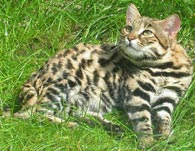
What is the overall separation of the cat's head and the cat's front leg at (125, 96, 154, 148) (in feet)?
1.19

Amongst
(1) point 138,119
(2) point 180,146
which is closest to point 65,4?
(1) point 138,119

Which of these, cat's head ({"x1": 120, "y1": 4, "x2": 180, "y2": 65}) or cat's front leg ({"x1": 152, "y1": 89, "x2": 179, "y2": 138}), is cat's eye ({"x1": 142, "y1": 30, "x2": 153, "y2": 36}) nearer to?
cat's head ({"x1": 120, "y1": 4, "x2": 180, "y2": 65})

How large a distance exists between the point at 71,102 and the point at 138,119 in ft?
2.15

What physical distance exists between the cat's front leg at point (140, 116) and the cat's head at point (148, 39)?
1.19ft

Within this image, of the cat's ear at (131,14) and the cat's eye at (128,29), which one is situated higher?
the cat's ear at (131,14)

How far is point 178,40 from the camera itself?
654 centimetres

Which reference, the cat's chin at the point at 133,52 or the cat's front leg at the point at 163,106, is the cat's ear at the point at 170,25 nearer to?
the cat's chin at the point at 133,52

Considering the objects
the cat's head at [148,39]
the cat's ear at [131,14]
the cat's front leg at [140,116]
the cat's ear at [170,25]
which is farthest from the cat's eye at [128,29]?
the cat's front leg at [140,116]

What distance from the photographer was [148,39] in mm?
5703

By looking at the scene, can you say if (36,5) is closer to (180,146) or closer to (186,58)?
(186,58)

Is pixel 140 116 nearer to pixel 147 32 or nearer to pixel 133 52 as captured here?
pixel 133 52

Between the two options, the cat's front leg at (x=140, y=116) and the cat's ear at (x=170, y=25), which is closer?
the cat's front leg at (x=140, y=116)

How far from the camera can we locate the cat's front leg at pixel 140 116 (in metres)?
5.34

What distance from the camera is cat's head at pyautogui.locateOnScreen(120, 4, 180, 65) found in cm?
566
